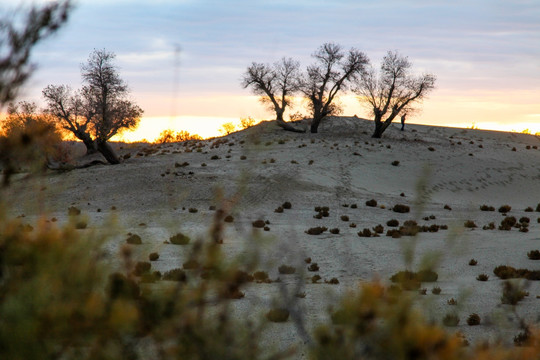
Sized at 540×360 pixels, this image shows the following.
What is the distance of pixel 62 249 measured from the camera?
249 cm

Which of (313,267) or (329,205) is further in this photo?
(329,205)

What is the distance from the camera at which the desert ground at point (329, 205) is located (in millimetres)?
3172

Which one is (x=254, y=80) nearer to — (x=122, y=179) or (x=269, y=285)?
(x=122, y=179)

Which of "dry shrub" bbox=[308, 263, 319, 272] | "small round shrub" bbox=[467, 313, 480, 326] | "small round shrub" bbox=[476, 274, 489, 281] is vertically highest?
"small round shrub" bbox=[467, 313, 480, 326]

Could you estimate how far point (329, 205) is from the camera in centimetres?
2530

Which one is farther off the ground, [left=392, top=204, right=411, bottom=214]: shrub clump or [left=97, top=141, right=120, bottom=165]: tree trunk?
[left=97, top=141, right=120, bottom=165]: tree trunk

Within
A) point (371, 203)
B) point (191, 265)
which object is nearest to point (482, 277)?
point (191, 265)

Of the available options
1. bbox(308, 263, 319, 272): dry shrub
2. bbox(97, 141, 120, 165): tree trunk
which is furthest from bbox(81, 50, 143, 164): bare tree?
bbox(308, 263, 319, 272): dry shrub

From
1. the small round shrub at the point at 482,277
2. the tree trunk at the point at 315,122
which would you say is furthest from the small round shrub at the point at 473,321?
Answer: the tree trunk at the point at 315,122

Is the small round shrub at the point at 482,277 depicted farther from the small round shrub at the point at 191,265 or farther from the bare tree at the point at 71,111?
the bare tree at the point at 71,111

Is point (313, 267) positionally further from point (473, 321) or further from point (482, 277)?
point (473, 321)

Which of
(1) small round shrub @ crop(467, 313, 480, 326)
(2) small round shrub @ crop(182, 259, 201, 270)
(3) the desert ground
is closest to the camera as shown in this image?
(2) small round shrub @ crop(182, 259, 201, 270)

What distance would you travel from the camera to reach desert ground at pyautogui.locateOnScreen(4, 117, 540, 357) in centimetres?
317

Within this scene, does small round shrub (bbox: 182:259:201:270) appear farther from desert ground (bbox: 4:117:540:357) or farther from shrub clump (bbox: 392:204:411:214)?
shrub clump (bbox: 392:204:411:214)
